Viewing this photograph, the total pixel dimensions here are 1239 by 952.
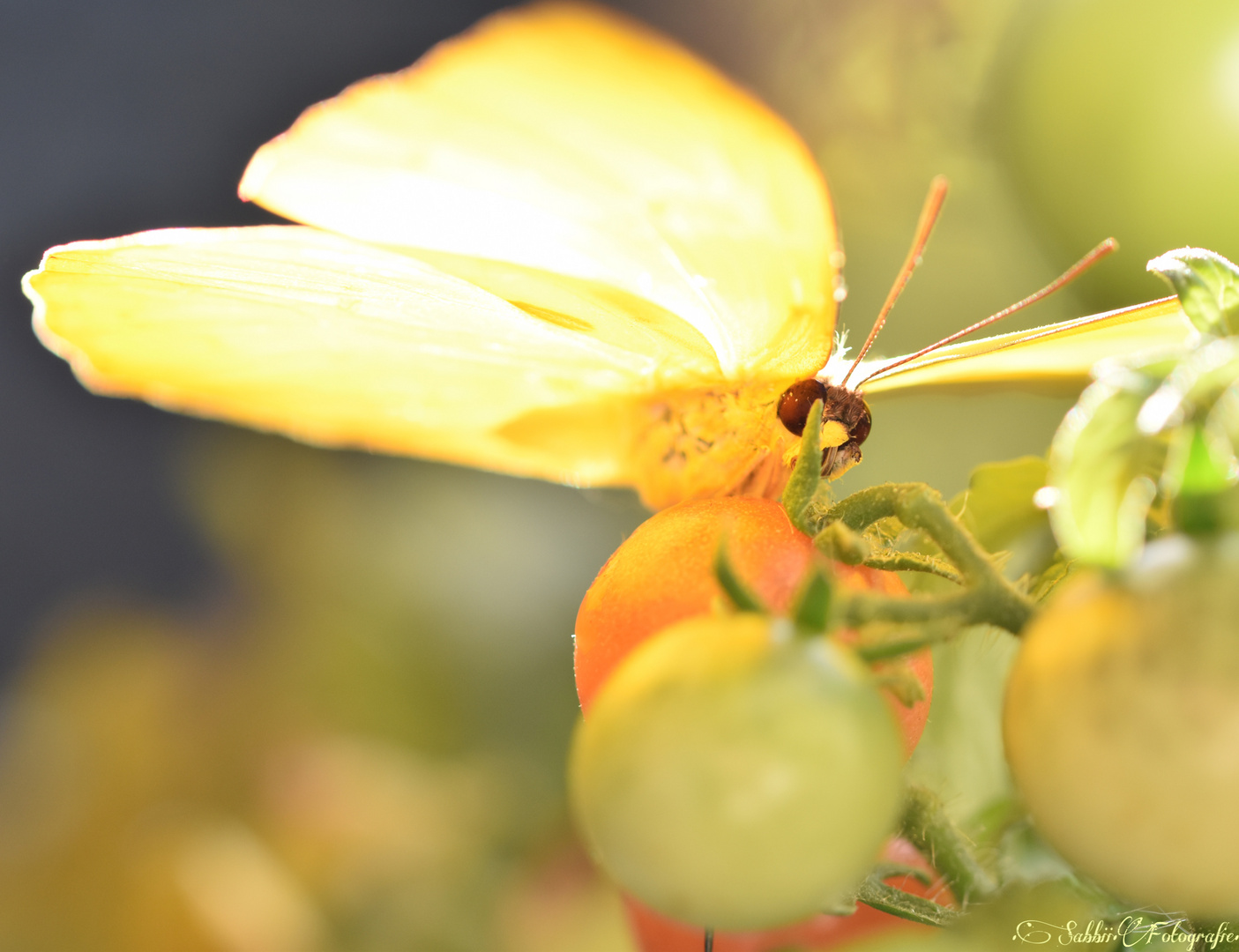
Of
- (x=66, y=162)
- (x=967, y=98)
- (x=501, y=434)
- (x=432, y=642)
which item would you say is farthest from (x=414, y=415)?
(x=66, y=162)

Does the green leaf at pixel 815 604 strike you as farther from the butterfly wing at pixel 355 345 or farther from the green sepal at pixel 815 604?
the butterfly wing at pixel 355 345

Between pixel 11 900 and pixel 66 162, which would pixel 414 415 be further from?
pixel 66 162

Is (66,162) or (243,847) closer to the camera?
(243,847)

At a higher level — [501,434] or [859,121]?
[859,121]

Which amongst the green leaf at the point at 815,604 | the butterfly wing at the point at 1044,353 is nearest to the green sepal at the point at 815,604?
the green leaf at the point at 815,604

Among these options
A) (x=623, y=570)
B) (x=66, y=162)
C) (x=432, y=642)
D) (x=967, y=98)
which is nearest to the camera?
(x=623, y=570)

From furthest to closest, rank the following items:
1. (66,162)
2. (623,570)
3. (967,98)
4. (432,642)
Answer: (66,162), (432,642), (967,98), (623,570)

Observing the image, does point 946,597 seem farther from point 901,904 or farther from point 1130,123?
point 1130,123

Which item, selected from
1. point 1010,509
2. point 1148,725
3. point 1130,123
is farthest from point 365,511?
point 1148,725
